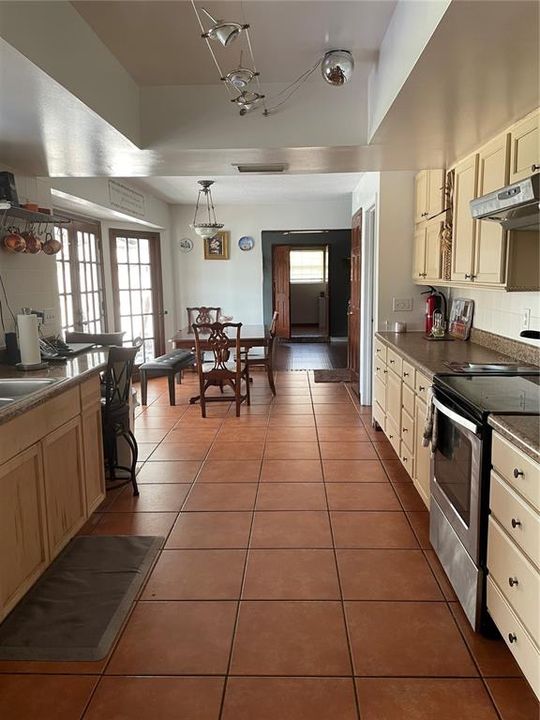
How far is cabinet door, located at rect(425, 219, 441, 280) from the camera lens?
12.3ft

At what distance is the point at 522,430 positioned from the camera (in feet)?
5.57

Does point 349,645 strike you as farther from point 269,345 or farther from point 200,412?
point 269,345

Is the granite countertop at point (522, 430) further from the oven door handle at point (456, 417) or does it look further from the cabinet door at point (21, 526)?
the cabinet door at point (21, 526)

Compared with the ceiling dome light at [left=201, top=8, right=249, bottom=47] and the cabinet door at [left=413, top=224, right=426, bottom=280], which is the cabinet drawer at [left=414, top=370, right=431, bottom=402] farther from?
the ceiling dome light at [left=201, top=8, right=249, bottom=47]

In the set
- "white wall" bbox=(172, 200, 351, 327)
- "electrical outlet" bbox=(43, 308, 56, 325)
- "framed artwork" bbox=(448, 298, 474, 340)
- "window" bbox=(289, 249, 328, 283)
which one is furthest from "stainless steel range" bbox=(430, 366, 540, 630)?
"window" bbox=(289, 249, 328, 283)

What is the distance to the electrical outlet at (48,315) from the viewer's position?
12.6 feet

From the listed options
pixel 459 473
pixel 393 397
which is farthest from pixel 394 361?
pixel 459 473

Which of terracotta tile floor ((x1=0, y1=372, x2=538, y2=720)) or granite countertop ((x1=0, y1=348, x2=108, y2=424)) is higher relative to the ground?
granite countertop ((x1=0, y1=348, x2=108, y2=424))

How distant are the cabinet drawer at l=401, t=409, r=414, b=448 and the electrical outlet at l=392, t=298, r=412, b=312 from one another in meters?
1.38

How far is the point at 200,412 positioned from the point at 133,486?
6.60 feet

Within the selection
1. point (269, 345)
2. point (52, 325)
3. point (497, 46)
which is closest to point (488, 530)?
point (497, 46)

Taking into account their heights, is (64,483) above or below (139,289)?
below

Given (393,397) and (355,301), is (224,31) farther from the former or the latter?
(355,301)

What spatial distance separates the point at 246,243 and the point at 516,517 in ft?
23.2
